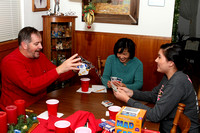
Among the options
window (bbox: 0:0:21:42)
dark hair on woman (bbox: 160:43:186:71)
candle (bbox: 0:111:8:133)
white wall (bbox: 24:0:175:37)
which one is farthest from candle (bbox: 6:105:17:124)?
white wall (bbox: 24:0:175:37)

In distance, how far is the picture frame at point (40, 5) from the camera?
3.30m

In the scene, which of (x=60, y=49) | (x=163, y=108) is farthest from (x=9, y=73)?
(x=60, y=49)

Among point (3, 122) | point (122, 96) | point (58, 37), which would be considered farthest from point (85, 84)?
point (58, 37)

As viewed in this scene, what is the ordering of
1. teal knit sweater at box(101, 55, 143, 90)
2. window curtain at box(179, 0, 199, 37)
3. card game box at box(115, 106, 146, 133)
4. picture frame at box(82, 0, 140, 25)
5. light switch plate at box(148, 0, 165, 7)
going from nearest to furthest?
card game box at box(115, 106, 146, 133), teal knit sweater at box(101, 55, 143, 90), light switch plate at box(148, 0, 165, 7), picture frame at box(82, 0, 140, 25), window curtain at box(179, 0, 199, 37)

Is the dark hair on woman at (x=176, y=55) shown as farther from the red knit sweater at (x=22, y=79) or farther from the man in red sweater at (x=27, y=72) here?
the red knit sweater at (x=22, y=79)

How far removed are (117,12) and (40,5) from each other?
1279mm

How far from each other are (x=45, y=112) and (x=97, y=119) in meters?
0.39

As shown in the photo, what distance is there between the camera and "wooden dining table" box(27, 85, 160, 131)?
1627 mm

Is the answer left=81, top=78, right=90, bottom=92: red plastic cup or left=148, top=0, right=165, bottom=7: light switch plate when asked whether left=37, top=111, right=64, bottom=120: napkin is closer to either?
left=81, top=78, right=90, bottom=92: red plastic cup

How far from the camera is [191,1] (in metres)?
7.14

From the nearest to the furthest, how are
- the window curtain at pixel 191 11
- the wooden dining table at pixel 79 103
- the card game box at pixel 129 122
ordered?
the card game box at pixel 129 122 < the wooden dining table at pixel 79 103 < the window curtain at pixel 191 11

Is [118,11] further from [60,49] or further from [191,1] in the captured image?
[191,1]

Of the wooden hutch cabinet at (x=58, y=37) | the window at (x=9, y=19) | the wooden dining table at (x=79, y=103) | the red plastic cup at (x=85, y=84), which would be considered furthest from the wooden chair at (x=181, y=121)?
the wooden hutch cabinet at (x=58, y=37)

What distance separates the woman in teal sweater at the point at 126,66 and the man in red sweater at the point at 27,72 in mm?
659
